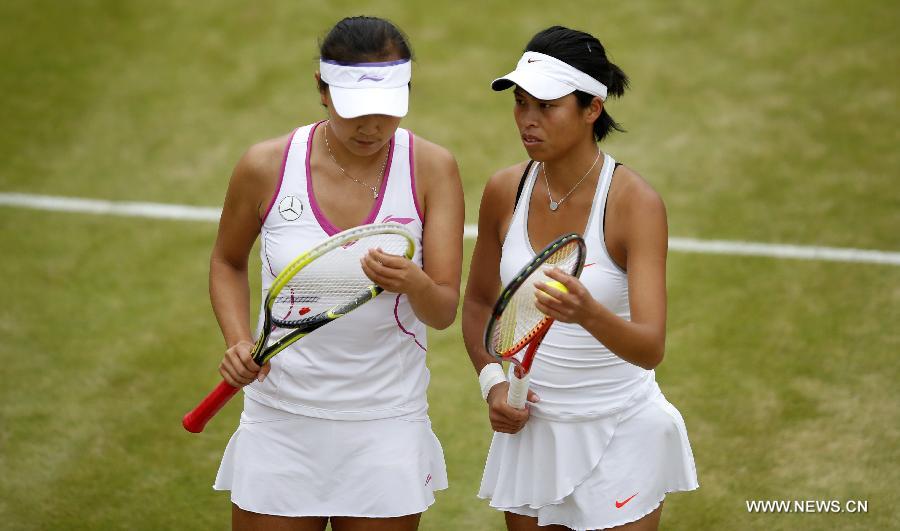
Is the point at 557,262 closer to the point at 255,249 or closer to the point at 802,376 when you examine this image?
the point at 802,376

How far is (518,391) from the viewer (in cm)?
431

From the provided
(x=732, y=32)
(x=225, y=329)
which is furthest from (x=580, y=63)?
(x=732, y=32)

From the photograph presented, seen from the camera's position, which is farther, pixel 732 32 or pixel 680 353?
pixel 732 32

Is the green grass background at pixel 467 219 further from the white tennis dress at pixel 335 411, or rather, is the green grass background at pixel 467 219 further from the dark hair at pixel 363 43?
the dark hair at pixel 363 43

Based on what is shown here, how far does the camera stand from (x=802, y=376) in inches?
281

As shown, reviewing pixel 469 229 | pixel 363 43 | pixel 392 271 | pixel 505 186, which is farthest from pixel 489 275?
pixel 469 229

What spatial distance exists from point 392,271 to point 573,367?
786mm

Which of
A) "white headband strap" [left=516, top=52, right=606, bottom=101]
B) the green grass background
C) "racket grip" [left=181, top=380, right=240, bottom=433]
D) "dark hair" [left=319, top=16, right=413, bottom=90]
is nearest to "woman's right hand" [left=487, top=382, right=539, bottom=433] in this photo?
"racket grip" [left=181, top=380, right=240, bottom=433]

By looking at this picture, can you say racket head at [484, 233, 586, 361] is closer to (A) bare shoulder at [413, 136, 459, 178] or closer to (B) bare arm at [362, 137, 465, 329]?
(B) bare arm at [362, 137, 465, 329]

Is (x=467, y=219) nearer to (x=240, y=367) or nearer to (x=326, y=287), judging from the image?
(x=326, y=287)

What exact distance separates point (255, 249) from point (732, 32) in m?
4.40

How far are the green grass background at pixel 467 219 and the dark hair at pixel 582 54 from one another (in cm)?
264

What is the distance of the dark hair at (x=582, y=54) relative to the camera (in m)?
4.30

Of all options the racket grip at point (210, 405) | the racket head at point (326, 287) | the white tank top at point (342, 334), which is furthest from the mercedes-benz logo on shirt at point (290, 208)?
Answer: the racket grip at point (210, 405)
